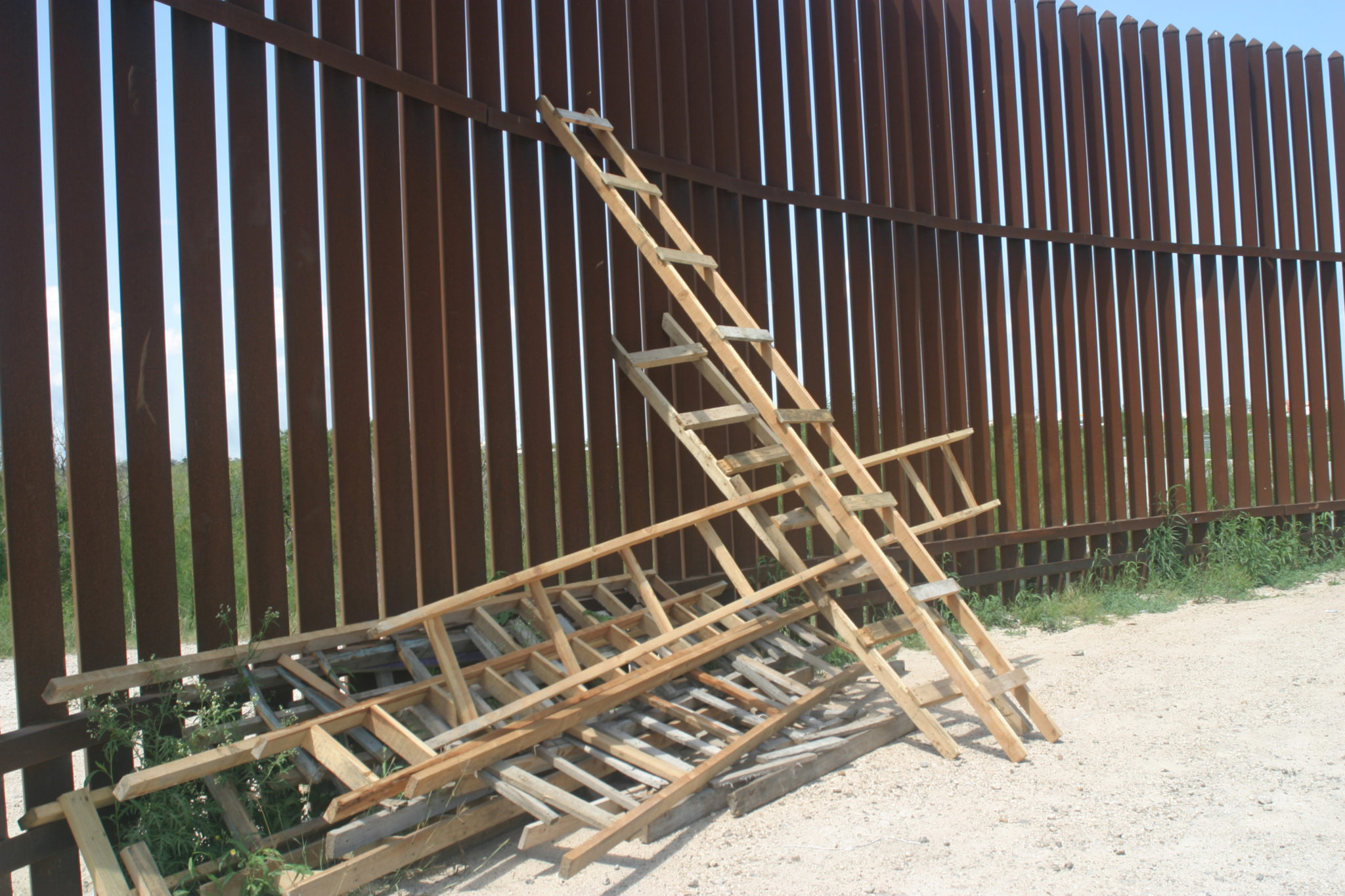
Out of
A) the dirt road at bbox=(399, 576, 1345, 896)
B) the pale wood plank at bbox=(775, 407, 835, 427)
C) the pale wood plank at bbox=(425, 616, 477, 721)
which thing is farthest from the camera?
the pale wood plank at bbox=(775, 407, 835, 427)

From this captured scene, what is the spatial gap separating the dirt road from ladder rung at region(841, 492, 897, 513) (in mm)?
1091

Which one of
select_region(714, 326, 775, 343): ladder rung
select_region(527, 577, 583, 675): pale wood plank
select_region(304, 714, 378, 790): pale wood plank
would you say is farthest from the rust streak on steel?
select_region(714, 326, 775, 343): ladder rung

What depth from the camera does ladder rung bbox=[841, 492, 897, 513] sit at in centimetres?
444

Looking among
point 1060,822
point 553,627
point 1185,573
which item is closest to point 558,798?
point 553,627

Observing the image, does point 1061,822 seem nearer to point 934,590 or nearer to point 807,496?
point 934,590

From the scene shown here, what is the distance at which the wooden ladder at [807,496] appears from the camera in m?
4.09

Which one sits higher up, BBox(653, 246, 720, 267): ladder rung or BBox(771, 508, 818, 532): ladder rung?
BBox(653, 246, 720, 267): ladder rung

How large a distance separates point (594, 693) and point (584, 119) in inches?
127

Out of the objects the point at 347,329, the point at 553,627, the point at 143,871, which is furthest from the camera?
the point at 347,329

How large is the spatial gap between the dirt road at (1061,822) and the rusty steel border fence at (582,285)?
1.79 metres

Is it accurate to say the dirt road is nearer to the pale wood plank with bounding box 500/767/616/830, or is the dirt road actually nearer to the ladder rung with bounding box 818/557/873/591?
the pale wood plank with bounding box 500/767/616/830

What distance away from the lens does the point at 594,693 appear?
150 inches

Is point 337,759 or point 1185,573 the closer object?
point 337,759

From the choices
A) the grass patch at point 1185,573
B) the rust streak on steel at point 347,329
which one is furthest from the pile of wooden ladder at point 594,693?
the grass patch at point 1185,573
